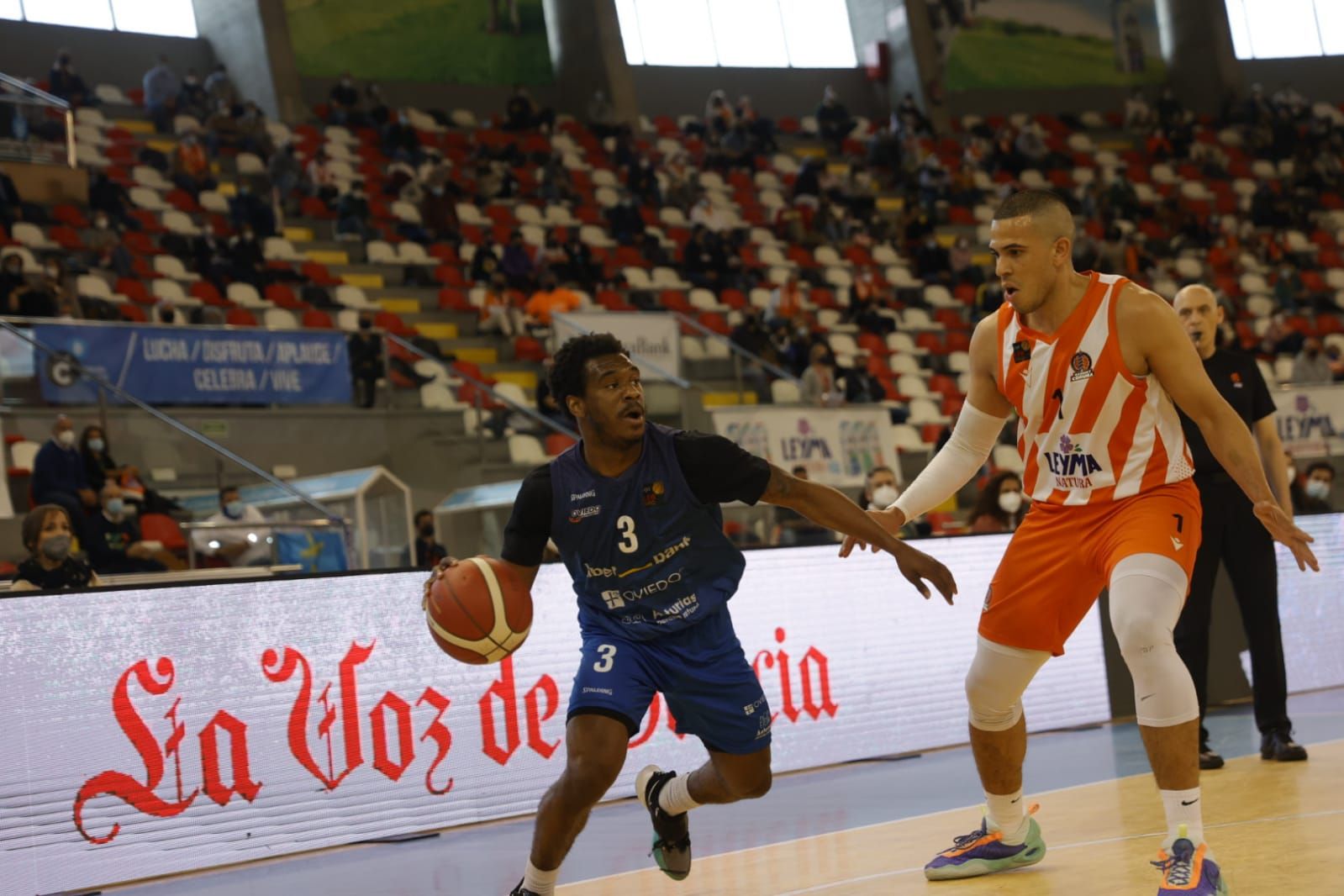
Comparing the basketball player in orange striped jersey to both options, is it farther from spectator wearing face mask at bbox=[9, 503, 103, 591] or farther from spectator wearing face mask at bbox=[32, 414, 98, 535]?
spectator wearing face mask at bbox=[32, 414, 98, 535]

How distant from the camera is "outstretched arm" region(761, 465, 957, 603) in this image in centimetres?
426

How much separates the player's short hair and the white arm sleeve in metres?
0.67

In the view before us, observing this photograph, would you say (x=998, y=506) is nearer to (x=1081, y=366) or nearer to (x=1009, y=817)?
(x=1009, y=817)

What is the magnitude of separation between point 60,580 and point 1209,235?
21.9m

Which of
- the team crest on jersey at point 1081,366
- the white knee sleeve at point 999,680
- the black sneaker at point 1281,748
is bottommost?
the black sneaker at point 1281,748

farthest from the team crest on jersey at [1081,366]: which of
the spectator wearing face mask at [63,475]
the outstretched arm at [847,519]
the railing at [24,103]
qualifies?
the railing at [24,103]

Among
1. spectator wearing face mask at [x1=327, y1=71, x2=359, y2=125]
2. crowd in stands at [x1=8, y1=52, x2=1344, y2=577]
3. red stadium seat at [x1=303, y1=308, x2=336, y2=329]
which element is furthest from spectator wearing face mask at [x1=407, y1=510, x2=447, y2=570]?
spectator wearing face mask at [x1=327, y1=71, x2=359, y2=125]

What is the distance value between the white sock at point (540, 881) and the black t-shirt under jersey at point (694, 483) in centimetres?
86

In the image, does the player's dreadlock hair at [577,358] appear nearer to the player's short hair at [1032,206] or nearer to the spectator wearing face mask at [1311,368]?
the player's short hair at [1032,206]

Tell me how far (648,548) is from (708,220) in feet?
58.3

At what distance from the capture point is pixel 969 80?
1164 inches

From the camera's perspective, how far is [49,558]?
7.40 metres

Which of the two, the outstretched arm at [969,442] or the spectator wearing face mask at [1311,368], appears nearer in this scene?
the outstretched arm at [969,442]

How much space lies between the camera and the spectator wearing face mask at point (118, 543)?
9.69m
